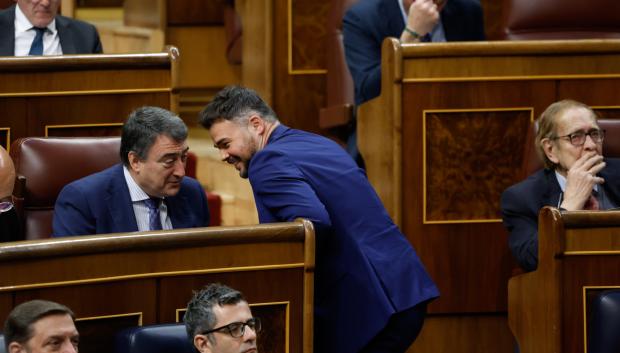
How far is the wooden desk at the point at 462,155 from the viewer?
1539 mm

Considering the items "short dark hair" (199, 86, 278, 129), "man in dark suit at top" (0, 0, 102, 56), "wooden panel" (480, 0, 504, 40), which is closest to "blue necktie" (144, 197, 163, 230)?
"short dark hair" (199, 86, 278, 129)

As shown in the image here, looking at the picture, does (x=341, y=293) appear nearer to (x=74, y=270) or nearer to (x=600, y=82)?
(x=74, y=270)

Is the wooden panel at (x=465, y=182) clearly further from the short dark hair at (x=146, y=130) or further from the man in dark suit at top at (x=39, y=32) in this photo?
the man in dark suit at top at (x=39, y=32)

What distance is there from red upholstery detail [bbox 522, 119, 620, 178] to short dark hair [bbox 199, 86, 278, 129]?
1.20ft

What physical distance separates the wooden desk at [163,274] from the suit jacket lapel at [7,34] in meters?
0.67

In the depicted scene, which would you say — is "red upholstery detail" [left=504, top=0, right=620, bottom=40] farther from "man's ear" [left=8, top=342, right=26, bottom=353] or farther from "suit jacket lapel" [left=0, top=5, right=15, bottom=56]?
"man's ear" [left=8, top=342, right=26, bottom=353]

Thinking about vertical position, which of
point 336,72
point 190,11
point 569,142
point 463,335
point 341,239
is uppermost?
point 190,11

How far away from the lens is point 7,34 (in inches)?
67.9

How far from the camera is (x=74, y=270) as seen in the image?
1.10 metres

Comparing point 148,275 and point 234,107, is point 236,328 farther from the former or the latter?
point 234,107

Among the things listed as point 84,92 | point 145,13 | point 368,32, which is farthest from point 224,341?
point 145,13

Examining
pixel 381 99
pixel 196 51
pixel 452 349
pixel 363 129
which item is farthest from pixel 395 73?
pixel 196 51

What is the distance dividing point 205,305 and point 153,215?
282 millimetres

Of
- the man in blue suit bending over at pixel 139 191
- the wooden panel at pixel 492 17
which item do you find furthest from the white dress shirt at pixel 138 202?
the wooden panel at pixel 492 17
